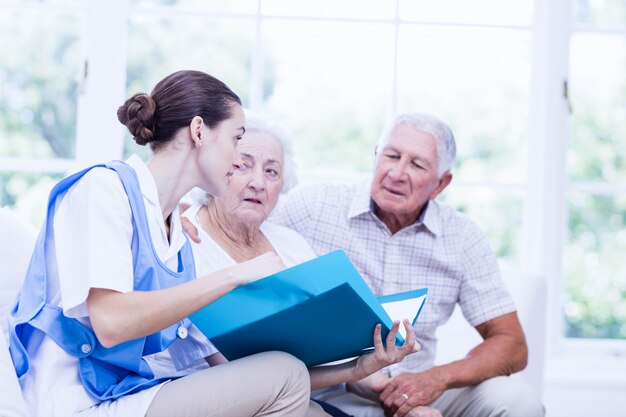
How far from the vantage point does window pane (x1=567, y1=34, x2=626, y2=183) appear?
11.0 feet

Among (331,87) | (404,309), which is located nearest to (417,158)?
(404,309)

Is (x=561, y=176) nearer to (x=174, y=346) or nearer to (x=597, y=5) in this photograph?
(x=597, y=5)

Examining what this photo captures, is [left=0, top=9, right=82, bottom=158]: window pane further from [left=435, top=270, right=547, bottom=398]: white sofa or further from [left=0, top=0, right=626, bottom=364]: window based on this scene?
[left=435, top=270, right=547, bottom=398]: white sofa

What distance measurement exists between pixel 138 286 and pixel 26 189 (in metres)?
1.84

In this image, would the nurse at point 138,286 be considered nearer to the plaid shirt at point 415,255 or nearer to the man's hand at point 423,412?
the man's hand at point 423,412

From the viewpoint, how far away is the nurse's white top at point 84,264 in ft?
4.77

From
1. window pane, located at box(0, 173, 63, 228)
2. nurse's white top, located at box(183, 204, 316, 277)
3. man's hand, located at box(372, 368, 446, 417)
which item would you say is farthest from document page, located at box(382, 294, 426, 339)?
window pane, located at box(0, 173, 63, 228)

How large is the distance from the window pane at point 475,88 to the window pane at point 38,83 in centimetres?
134

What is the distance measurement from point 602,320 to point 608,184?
1.98ft

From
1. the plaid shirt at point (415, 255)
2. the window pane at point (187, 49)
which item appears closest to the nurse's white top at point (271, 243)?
the plaid shirt at point (415, 255)

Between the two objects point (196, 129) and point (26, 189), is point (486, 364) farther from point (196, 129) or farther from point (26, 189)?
point (26, 189)

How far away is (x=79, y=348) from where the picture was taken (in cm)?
155

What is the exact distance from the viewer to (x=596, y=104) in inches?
134

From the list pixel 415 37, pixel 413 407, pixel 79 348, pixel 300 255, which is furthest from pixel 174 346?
pixel 415 37
